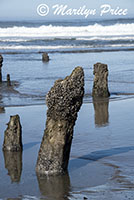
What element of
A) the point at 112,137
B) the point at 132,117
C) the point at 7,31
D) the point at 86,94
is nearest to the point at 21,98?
the point at 86,94

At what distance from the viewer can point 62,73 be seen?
20.7m

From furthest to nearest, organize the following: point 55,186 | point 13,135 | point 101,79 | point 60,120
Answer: point 101,79
point 13,135
point 60,120
point 55,186

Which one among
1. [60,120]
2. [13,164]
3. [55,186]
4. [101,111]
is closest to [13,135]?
[13,164]

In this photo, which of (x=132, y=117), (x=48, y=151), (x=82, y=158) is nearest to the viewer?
(x=48, y=151)

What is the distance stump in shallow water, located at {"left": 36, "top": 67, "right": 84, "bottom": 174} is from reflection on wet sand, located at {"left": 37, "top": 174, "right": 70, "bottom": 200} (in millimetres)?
110

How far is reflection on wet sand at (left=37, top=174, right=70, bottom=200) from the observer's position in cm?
616

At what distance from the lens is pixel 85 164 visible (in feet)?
24.7

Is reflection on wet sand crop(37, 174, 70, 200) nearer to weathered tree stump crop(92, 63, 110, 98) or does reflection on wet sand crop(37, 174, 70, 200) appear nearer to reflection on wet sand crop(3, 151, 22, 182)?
reflection on wet sand crop(3, 151, 22, 182)

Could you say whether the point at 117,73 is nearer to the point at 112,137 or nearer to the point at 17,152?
the point at 112,137

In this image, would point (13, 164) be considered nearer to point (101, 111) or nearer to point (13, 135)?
point (13, 135)

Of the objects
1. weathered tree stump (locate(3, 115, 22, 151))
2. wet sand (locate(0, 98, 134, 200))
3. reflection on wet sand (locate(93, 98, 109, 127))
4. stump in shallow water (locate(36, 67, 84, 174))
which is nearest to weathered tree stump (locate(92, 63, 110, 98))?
reflection on wet sand (locate(93, 98, 109, 127))

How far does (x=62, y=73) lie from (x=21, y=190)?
14578mm

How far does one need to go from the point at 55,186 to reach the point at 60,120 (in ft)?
3.09

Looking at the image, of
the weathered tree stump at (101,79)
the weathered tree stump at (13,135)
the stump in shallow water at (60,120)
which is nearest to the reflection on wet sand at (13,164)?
the weathered tree stump at (13,135)
